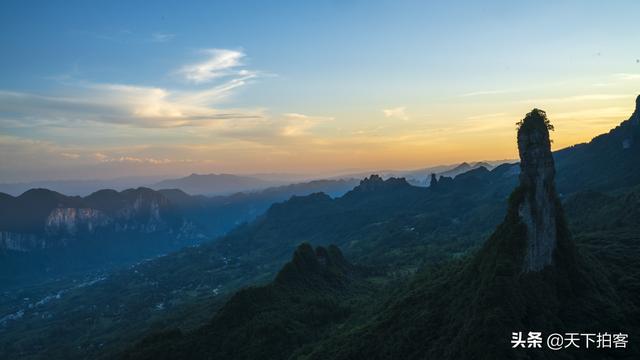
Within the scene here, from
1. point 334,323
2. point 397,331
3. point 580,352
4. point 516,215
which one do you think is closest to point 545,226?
point 516,215

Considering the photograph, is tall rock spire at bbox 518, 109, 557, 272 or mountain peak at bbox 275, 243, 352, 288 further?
mountain peak at bbox 275, 243, 352, 288

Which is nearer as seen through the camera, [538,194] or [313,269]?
[538,194]

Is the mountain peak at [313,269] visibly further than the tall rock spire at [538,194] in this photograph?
Yes

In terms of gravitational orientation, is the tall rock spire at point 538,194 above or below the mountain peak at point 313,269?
above

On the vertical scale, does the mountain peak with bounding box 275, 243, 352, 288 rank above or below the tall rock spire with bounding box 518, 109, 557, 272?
below

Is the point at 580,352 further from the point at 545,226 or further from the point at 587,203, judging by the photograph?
the point at 587,203

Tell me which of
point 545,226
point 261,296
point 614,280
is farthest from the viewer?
point 261,296

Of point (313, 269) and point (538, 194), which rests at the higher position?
point (538, 194)

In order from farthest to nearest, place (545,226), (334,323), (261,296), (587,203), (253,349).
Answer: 1. (587,203)
2. (261,296)
3. (334,323)
4. (253,349)
5. (545,226)
